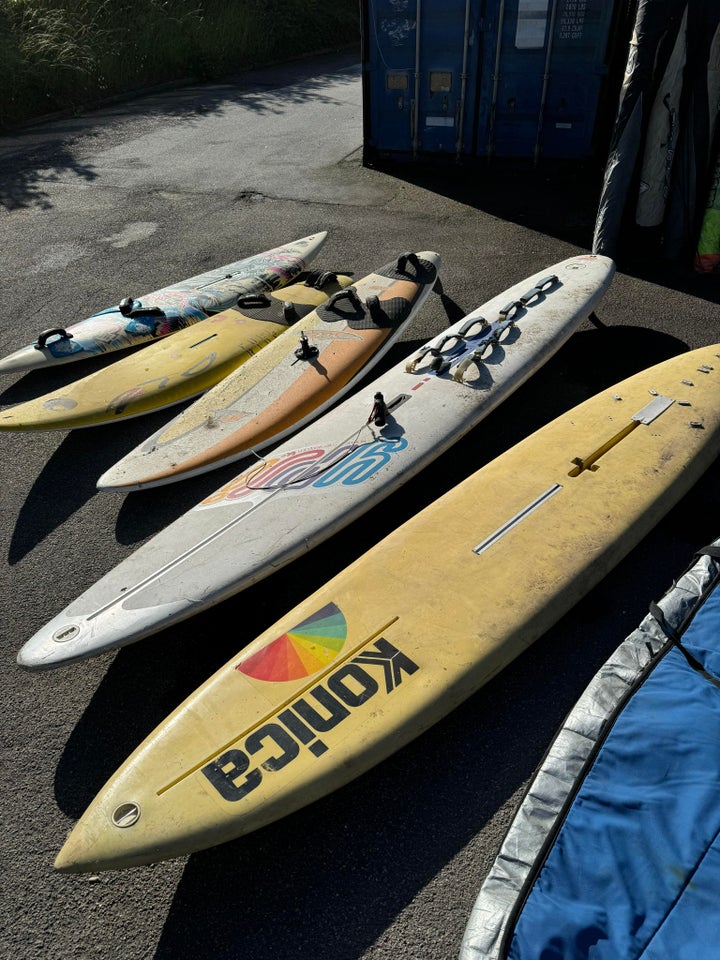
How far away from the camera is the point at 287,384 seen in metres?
5.68

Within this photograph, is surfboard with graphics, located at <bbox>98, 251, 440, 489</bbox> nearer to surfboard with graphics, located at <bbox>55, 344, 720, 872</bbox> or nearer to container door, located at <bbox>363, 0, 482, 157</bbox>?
surfboard with graphics, located at <bbox>55, 344, 720, 872</bbox>

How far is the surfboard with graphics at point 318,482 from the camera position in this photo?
384cm

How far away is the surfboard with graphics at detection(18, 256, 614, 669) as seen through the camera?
384cm

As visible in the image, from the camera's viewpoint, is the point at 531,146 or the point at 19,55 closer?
the point at 531,146

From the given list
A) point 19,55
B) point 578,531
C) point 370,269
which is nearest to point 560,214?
point 370,269

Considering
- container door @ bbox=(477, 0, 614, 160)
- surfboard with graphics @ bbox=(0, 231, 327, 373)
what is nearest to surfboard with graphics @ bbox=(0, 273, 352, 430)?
surfboard with graphics @ bbox=(0, 231, 327, 373)

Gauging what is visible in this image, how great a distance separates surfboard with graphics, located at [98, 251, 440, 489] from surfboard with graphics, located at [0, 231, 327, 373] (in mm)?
1263

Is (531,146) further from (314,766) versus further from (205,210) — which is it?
(314,766)

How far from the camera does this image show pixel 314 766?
122 inches

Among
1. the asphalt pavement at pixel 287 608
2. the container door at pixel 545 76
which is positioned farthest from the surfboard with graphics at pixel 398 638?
the container door at pixel 545 76

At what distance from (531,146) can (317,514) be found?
8.71 m

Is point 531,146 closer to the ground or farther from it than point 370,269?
farther from it

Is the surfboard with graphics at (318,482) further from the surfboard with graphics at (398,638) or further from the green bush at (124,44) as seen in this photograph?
the green bush at (124,44)

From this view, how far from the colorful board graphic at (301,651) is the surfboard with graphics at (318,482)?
21.4 inches
